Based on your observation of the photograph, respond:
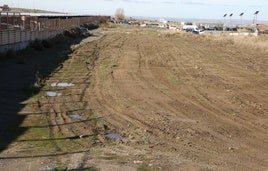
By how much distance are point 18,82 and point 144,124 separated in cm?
936

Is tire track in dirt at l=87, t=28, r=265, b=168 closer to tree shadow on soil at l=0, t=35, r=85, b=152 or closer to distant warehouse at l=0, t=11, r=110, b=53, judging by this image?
tree shadow on soil at l=0, t=35, r=85, b=152

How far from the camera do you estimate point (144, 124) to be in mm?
14664

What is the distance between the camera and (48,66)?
96.8ft

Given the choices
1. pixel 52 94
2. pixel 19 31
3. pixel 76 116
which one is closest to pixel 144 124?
pixel 76 116

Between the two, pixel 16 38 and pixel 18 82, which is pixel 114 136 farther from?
pixel 16 38

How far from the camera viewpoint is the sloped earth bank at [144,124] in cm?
1084

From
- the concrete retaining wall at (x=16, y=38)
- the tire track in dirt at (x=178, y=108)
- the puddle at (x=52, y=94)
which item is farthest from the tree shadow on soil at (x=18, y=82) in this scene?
the tire track in dirt at (x=178, y=108)

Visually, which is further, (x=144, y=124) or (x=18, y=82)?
(x=18, y=82)

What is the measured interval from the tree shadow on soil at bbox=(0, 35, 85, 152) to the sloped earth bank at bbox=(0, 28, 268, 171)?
327 mm

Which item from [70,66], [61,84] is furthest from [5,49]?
[61,84]

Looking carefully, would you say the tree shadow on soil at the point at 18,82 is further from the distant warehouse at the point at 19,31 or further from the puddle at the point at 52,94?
the distant warehouse at the point at 19,31

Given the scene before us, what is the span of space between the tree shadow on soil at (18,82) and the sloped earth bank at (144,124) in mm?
327

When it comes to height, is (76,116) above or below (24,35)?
below

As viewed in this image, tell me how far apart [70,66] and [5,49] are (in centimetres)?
490
